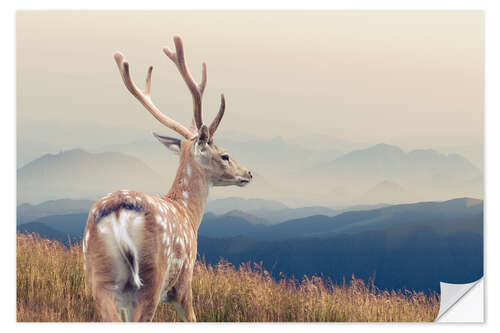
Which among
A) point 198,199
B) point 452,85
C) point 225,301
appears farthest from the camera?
point 452,85

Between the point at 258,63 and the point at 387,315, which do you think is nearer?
the point at 387,315

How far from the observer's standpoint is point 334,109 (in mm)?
4891

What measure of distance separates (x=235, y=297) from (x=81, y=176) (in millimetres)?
1459

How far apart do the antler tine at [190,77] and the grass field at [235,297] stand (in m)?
1.12

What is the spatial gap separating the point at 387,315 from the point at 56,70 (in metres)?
2.94

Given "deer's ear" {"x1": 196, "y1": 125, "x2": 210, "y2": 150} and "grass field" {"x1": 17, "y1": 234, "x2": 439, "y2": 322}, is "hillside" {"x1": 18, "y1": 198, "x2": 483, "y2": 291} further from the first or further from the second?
"deer's ear" {"x1": 196, "y1": 125, "x2": 210, "y2": 150}

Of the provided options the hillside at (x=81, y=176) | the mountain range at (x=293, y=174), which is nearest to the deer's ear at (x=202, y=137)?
the mountain range at (x=293, y=174)

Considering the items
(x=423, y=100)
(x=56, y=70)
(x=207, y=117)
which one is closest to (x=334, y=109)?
(x=423, y=100)

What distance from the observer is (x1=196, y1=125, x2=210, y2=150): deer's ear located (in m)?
3.96

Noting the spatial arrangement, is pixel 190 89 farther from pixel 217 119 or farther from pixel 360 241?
pixel 360 241

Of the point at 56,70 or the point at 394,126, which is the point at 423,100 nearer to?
the point at 394,126

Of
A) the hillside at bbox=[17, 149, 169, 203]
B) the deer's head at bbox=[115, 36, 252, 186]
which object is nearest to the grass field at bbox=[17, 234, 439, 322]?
the hillside at bbox=[17, 149, 169, 203]

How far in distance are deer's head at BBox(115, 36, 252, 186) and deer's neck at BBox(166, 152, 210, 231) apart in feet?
0.11

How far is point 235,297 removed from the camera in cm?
435
